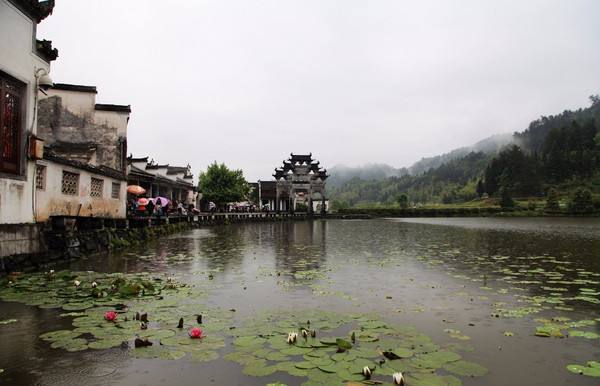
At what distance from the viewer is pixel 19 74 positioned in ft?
34.0

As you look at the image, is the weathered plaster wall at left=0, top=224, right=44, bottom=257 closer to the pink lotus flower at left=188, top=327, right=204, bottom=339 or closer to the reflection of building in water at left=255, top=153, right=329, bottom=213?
the pink lotus flower at left=188, top=327, right=204, bottom=339

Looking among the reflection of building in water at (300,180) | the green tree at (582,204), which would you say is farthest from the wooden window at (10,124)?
the green tree at (582,204)

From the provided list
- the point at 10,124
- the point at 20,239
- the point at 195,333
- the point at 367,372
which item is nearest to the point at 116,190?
the point at 10,124

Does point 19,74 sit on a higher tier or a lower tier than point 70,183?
higher

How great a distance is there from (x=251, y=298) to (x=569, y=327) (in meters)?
5.15

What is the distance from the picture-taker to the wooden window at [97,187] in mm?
16859

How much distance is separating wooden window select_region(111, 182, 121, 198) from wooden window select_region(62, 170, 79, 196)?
154 inches

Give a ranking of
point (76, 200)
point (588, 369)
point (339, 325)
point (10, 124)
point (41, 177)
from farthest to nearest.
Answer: point (76, 200) < point (41, 177) < point (10, 124) < point (339, 325) < point (588, 369)

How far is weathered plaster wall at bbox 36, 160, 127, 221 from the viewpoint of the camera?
42.3 feet

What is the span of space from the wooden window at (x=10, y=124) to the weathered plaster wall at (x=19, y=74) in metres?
0.14

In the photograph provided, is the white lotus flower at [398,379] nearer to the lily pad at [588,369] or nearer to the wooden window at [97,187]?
the lily pad at [588,369]

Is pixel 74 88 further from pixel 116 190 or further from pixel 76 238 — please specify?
pixel 76 238

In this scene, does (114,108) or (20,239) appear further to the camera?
(114,108)

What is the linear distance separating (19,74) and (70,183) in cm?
523
